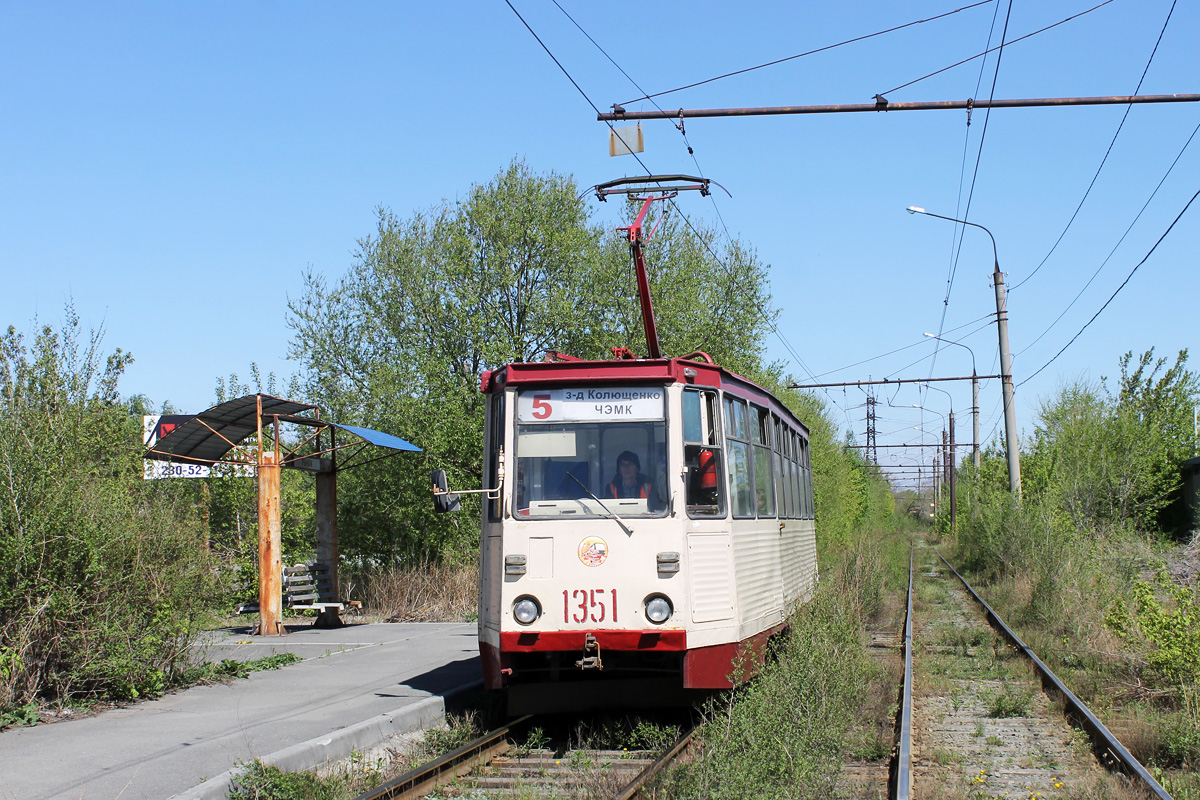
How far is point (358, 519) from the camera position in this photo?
2739cm

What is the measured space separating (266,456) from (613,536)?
342 inches

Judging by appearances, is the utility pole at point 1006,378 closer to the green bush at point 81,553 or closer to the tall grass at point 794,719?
the tall grass at point 794,719

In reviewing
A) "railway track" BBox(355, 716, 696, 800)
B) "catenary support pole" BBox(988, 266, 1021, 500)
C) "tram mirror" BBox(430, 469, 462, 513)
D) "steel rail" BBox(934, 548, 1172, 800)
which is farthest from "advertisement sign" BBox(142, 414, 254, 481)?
"catenary support pole" BBox(988, 266, 1021, 500)

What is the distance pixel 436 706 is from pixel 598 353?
748 inches

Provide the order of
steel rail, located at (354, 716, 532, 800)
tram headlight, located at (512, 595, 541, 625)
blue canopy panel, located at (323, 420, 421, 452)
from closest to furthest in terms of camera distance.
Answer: steel rail, located at (354, 716, 532, 800)
tram headlight, located at (512, 595, 541, 625)
blue canopy panel, located at (323, 420, 421, 452)

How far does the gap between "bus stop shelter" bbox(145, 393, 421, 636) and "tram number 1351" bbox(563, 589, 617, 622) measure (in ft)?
27.8

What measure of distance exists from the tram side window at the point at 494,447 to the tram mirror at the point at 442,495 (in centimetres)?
30

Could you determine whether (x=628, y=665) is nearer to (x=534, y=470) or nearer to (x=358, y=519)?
(x=534, y=470)

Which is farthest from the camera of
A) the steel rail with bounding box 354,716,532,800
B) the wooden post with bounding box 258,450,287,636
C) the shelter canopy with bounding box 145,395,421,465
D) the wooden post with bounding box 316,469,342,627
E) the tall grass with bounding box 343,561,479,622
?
the tall grass with bounding box 343,561,479,622

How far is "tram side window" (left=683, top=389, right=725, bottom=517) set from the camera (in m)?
8.82

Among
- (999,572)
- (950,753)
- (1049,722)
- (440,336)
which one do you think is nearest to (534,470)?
(950,753)

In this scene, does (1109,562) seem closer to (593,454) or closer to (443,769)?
(593,454)

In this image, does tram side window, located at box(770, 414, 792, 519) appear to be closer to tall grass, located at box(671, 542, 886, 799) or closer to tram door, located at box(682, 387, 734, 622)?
tall grass, located at box(671, 542, 886, 799)

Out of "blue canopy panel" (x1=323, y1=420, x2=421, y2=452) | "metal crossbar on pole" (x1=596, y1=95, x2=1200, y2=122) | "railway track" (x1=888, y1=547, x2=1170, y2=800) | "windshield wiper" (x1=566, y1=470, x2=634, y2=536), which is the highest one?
"metal crossbar on pole" (x1=596, y1=95, x2=1200, y2=122)
